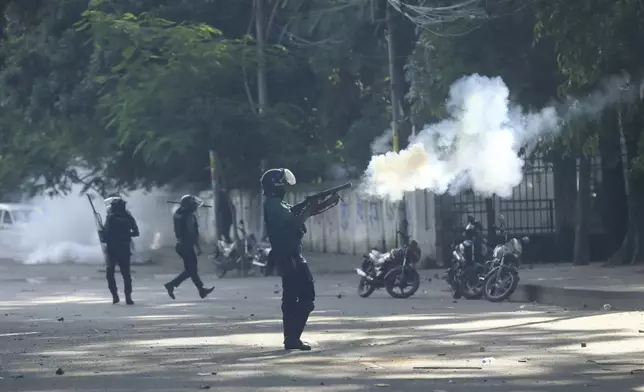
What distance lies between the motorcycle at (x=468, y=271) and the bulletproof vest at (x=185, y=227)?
4.60 m

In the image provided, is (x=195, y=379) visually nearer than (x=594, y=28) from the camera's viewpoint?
Yes

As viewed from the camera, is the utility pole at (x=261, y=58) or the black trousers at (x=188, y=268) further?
the utility pole at (x=261, y=58)

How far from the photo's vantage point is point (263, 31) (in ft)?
120

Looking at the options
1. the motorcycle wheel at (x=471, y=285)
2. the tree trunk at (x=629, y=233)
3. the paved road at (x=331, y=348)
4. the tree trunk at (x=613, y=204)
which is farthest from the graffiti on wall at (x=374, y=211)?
the motorcycle wheel at (x=471, y=285)

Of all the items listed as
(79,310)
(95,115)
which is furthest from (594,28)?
(95,115)

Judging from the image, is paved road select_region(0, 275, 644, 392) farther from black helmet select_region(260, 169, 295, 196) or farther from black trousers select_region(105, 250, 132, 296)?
black helmet select_region(260, 169, 295, 196)

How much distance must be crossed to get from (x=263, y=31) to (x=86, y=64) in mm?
6217

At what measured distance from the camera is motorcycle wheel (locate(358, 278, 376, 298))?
24016 mm

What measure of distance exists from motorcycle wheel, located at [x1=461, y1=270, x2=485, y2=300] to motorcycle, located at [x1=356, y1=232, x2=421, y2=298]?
99cm

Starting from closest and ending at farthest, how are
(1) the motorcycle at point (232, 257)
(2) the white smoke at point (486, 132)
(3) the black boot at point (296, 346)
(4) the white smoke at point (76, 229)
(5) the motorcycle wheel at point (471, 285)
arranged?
1. (3) the black boot at point (296, 346)
2. (5) the motorcycle wheel at point (471, 285)
3. (2) the white smoke at point (486, 132)
4. (1) the motorcycle at point (232, 257)
5. (4) the white smoke at point (76, 229)

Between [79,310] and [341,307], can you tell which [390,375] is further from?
[79,310]

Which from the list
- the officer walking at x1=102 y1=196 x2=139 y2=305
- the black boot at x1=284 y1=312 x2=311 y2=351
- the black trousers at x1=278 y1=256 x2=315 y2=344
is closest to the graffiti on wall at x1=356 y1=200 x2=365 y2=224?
the officer walking at x1=102 y1=196 x2=139 y2=305

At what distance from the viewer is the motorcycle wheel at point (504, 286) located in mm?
22027

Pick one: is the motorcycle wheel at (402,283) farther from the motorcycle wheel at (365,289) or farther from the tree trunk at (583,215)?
the tree trunk at (583,215)
